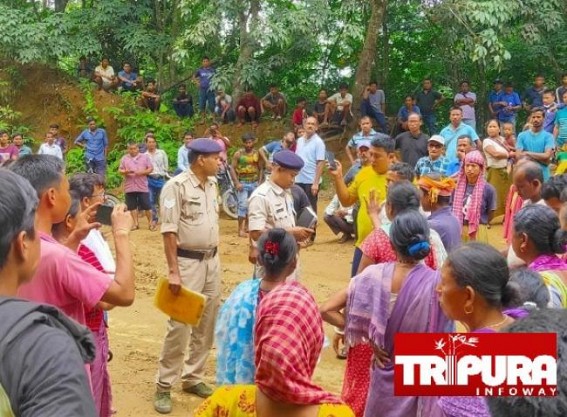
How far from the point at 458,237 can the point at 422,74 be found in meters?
13.5

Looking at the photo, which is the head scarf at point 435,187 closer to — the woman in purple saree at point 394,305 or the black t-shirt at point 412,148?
the woman in purple saree at point 394,305

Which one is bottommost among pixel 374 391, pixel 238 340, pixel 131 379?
pixel 131 379

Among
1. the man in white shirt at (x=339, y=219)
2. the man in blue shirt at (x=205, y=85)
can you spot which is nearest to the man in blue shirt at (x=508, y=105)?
the man in white shirt at (x=339, y=219)

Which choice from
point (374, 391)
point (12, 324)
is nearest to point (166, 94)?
point (374, 391)

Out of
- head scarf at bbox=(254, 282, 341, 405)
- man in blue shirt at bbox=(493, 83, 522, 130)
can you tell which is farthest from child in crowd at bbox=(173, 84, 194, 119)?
head scarf at bbox=(254, 282, 341, 405)

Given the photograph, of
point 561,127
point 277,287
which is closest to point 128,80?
point 561,127

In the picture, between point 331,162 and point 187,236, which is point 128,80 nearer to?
point 331,162

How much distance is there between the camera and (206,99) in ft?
58.8

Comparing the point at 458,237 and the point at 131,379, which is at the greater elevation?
the point at 458,237

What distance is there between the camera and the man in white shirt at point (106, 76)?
18.8 metres

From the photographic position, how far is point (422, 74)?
17984 mm

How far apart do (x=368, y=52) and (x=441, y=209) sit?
11.5m

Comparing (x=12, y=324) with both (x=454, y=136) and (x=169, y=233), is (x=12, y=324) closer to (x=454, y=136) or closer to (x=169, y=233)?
(x=169, y=233)

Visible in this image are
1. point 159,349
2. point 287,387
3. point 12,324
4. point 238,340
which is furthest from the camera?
point 159,349
